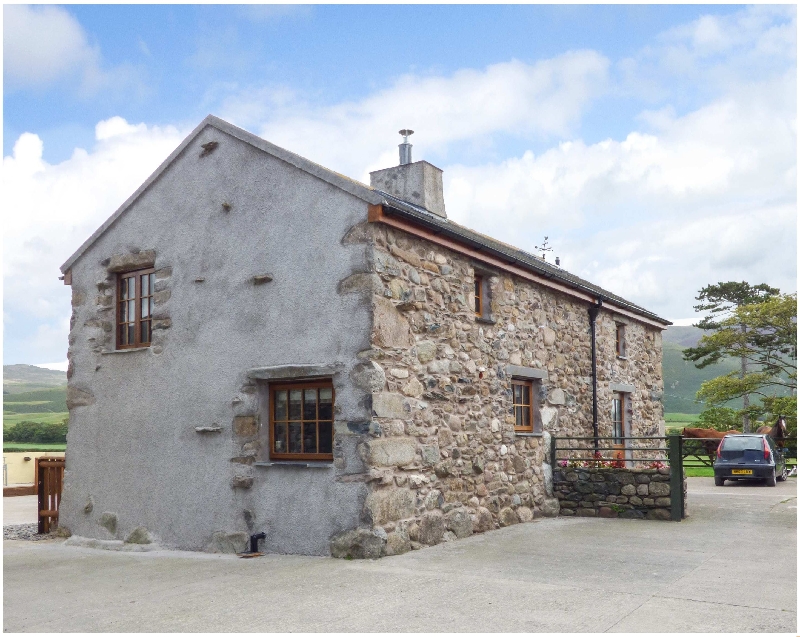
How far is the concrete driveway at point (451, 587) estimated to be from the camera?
20.7 ft

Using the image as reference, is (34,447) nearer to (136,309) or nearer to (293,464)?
(136,309)

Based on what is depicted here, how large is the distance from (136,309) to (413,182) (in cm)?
595

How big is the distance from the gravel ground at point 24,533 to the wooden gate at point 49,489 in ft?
0.67

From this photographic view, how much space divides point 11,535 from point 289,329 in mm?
6123

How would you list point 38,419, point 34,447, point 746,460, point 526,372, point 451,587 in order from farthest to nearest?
point 38,419 → point 34,447 → point 746,460 → point 526,372 → point 451,587

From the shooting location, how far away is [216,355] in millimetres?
10734

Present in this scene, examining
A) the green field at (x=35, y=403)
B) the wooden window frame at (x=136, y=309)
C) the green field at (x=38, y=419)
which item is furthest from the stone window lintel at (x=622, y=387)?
the green field at (x=35, y=403)

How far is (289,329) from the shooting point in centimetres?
1011

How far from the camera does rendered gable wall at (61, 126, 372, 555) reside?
968 centimetres

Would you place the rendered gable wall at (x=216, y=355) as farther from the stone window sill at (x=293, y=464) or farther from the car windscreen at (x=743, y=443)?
the car windscreen at (x=743, y=443)

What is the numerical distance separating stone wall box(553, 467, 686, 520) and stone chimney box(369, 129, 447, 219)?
5.55m

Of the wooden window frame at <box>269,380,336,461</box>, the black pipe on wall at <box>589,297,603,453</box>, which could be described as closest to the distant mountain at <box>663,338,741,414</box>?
the black pipe on wall at <box>589,297,603,453</box>

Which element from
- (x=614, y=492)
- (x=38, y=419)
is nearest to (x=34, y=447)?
(x=38, y=419)

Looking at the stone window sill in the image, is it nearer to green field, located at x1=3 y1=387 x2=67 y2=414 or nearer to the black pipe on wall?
the black pipe on wall
